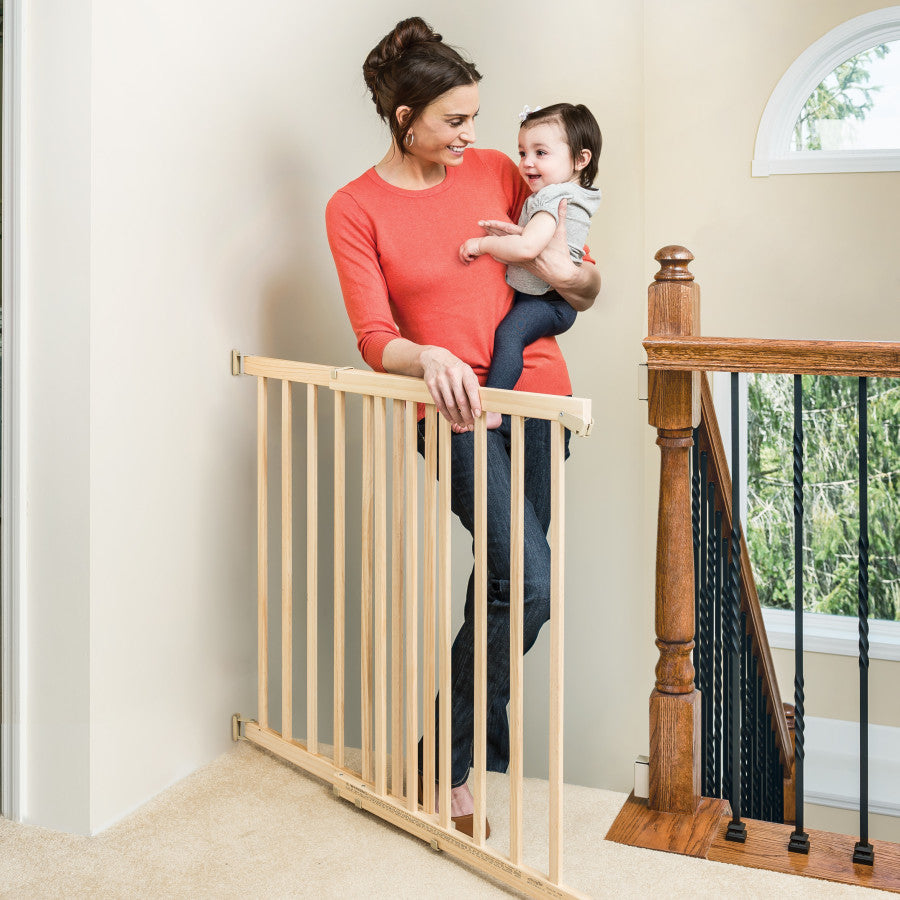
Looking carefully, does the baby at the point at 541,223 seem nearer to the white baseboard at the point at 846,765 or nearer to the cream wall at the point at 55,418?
the cream wall at the point at 55,418

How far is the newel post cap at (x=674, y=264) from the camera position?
1.91 meters

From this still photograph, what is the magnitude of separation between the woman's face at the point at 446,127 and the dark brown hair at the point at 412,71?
13 millimetres

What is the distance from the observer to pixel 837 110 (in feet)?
13.6

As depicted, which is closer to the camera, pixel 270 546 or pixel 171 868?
pixel 171 868

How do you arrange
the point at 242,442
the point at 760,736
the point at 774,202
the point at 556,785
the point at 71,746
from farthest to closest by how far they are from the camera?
the point at 774,202
the point at 760,736
the point at 242,442
the point at 71,746
the point at 556,785

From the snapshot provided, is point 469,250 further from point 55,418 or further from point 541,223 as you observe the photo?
point 55,418

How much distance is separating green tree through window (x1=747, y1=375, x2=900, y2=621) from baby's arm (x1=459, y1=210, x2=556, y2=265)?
2795 mm

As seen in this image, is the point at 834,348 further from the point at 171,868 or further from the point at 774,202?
the point at 774,202

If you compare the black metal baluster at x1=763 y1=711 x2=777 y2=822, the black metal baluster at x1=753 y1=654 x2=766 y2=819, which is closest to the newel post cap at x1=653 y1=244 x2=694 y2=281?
the black metal baluster at x1=753 y1=654 x2=766 y2=819

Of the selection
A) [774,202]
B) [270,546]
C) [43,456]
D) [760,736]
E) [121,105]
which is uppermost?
[774,202]

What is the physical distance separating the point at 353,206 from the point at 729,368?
0.79m

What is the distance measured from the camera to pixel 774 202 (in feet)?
13.6

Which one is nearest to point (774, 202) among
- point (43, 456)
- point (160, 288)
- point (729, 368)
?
point (729, 368)

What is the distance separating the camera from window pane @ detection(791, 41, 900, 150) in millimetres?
4121
